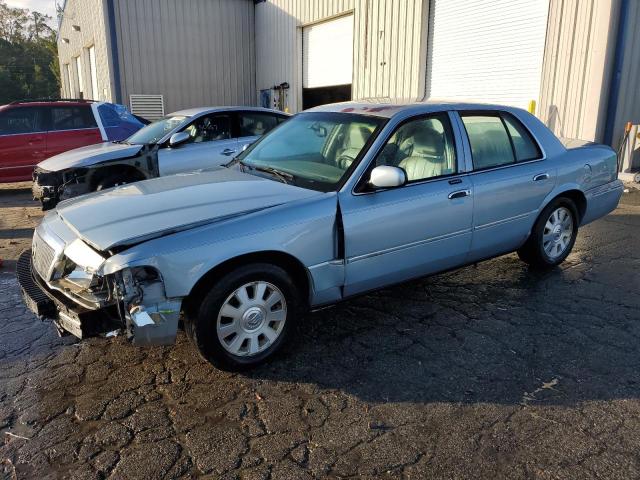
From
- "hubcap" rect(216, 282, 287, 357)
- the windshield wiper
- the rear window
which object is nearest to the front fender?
"hubcap" rect(216, 282, 287, 357)

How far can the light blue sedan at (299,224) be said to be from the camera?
2914 millimetres

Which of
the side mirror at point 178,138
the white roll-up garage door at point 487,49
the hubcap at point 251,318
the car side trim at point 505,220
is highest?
the white roll-up garage door at point 487,49

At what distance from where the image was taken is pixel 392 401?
9.93ft

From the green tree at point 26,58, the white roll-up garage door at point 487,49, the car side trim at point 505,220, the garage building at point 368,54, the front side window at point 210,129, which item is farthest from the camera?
the green tree at point 26,58

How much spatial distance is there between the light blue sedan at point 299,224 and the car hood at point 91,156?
134 inches

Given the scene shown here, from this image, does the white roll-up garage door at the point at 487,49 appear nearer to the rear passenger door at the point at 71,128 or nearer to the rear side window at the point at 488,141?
the rear side window at the point at 488,141

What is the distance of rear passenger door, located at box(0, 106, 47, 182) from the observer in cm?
955

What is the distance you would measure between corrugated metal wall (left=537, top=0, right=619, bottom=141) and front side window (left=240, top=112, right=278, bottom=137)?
211 inches

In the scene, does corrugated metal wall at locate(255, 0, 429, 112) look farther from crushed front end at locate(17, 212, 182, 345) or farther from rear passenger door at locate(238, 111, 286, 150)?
crushed front end at locate(17, 212, 182, 345)

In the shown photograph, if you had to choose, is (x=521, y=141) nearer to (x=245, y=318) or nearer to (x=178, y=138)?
(x=245, y=318)

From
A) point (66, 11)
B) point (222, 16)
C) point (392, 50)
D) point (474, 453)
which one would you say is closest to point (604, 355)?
point (474, 453)

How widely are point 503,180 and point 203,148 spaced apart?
4.39 m

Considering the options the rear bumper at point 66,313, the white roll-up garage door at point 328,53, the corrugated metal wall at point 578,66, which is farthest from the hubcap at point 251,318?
the white roll-up garage door at point 328,53

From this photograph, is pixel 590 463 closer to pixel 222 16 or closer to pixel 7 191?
pixel 7 191
